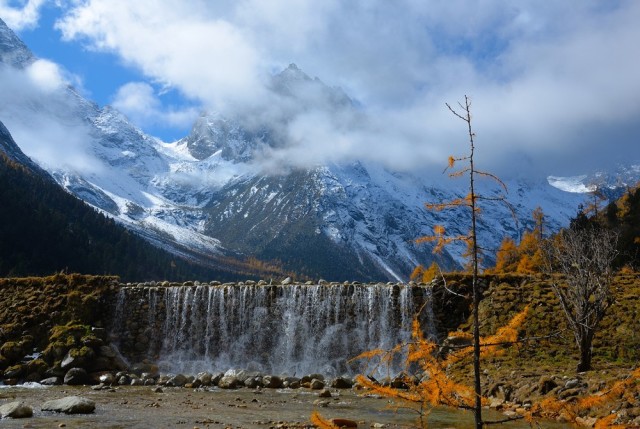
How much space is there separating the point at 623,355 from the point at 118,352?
2870 centimetres

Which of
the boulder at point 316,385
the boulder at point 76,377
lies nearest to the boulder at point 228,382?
the boulder at point 316,385

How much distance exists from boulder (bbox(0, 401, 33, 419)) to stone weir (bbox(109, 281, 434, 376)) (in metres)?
17.6

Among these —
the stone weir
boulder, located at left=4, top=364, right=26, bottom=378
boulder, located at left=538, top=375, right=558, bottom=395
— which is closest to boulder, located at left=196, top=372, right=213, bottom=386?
the stone weir

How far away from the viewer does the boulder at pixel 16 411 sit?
59.1 ft

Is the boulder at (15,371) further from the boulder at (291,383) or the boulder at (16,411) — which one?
the boulder at (291,383)

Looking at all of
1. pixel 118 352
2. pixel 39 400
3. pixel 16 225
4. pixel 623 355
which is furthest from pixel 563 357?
pixel 16 225

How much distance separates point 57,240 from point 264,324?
89.8 meters

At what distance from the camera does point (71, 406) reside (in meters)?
19.5

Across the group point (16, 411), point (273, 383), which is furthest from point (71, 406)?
point (273, 383)

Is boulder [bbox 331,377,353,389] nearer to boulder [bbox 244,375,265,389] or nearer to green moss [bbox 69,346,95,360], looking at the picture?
boulder [bbox 244,375,265,389]

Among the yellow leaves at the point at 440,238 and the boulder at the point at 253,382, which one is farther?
the boulder at the point at 253,382

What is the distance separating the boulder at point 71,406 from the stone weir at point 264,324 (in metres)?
16.0

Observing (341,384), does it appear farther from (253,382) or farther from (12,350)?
(12,350)

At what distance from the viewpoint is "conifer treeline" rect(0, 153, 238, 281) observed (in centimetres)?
10169
